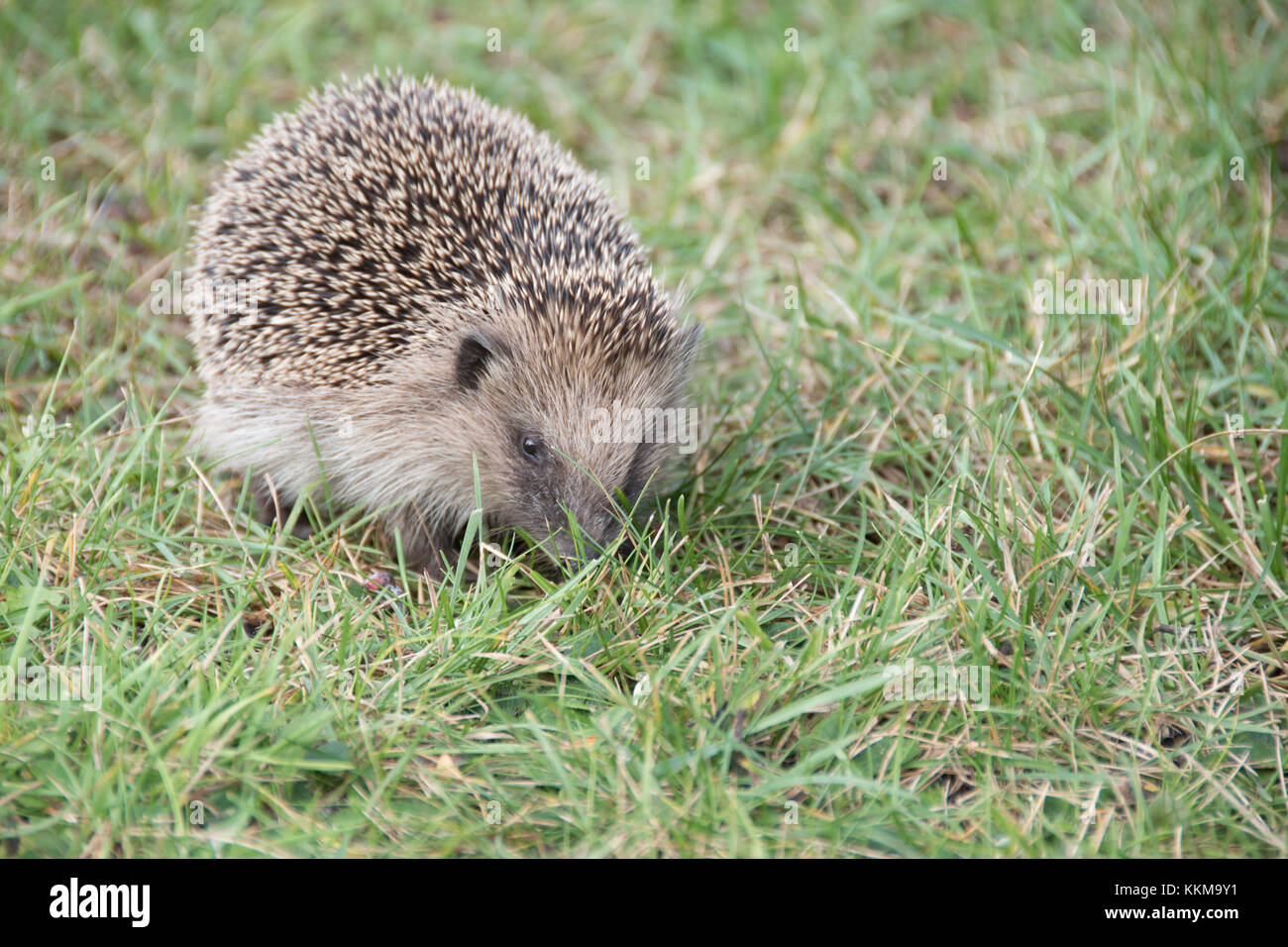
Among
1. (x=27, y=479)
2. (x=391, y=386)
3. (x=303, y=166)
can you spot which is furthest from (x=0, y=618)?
(x=303, y=166)

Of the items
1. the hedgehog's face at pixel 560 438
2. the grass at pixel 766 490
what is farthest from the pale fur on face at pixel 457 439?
the grass at pixel 766 490

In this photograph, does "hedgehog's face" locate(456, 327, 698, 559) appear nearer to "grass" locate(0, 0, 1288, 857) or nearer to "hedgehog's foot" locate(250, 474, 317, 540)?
"grass" locate(0, 0, 1288, 857)

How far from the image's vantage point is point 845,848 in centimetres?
349

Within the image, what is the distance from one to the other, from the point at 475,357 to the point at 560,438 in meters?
0.51

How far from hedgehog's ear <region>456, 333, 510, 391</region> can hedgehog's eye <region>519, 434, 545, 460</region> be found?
321 millimetres

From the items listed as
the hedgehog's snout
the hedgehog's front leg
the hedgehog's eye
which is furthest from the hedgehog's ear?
the hedgehog's snout

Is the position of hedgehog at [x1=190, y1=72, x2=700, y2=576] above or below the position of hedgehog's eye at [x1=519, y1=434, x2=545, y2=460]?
above

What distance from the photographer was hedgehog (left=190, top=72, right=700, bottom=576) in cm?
482

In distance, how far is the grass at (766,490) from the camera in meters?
3.62

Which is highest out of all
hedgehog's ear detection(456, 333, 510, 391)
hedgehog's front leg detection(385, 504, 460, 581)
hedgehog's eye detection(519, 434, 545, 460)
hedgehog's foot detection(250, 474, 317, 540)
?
hedgehog's ear detection(456, 333, 510, 391)

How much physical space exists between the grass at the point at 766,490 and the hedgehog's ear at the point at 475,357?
785 mm

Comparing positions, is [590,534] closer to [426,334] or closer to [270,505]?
[426,334]

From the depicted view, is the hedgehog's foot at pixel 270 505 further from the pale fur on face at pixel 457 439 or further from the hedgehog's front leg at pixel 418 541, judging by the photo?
the hedgehog's front leg at pixel 418 541

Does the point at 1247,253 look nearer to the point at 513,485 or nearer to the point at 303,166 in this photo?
the point at 513,485
